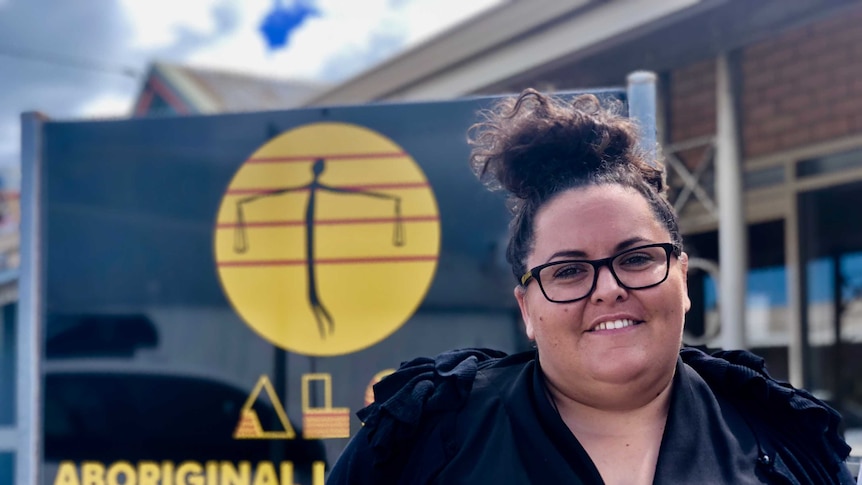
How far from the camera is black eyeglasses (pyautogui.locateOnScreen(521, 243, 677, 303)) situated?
1.68m

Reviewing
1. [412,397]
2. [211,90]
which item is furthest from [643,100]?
[211,90]

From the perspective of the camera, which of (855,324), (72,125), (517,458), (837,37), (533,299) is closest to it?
(517,458)

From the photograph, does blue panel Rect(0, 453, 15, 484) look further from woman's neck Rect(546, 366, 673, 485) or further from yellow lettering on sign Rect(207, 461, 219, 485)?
woman's neck Rect(546, 366, 673, 485)

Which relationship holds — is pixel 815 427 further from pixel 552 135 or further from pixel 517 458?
pixel 552 135

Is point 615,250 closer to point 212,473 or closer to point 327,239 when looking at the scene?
point 327,239

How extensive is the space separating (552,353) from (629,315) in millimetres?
165

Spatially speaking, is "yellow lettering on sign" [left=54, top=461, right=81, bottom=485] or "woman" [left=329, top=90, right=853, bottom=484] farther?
"yellow lettering on sign" [left=54, top=461, right=81, bottom=485]

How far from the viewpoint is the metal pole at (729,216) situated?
4.78 m

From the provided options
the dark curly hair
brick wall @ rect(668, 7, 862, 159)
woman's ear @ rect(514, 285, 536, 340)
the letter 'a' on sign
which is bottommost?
the letter 'a' on sign

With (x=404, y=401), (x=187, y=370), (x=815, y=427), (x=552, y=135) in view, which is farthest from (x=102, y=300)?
(x=815, y=427)

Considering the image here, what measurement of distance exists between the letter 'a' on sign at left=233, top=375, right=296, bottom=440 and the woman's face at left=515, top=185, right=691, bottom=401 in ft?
3.23

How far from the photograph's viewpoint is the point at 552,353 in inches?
67.6

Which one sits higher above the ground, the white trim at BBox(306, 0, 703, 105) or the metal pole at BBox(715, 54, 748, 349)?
the white trim at BBox(306, 0, 703, 105)

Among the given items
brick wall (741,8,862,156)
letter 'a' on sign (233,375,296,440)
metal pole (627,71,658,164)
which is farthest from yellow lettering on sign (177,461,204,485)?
brick wall (741,8,862,156)
